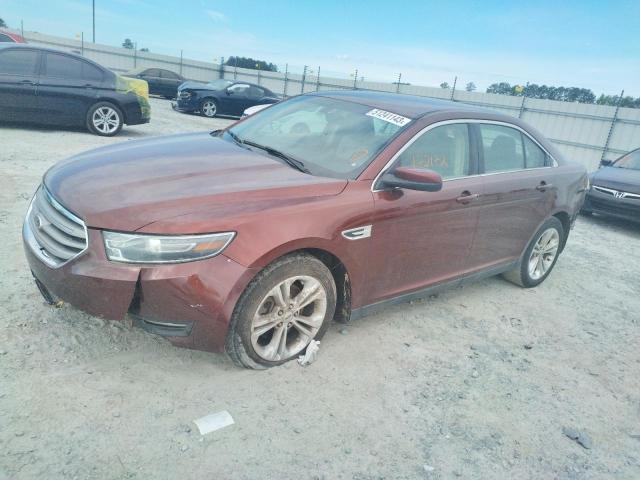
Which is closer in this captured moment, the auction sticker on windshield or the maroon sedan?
the maroon sedan

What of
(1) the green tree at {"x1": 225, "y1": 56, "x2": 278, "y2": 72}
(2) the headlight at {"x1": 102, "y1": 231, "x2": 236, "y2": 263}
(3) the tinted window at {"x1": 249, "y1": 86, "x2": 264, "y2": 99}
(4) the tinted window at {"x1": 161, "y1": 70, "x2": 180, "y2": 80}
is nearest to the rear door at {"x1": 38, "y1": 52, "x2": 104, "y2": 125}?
(2) the headlight at {"x1": 102, "y1": 231, "x2": 236, "y2": 263}

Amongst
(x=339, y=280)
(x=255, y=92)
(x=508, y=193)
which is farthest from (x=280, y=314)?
(x=255, y=92)

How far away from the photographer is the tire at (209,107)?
16.4 meters

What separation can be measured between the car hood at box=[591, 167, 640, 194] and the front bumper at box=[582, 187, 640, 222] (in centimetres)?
16

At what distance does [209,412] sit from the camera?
2494 mm

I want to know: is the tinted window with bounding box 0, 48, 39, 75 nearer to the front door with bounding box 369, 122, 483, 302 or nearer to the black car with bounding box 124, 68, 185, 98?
the front door with bounding box 369, 122, 483, 302

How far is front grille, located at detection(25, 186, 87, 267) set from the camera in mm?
2479

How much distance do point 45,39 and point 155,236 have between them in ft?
102

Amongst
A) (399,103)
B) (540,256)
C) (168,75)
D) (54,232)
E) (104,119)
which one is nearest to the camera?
(54,232)

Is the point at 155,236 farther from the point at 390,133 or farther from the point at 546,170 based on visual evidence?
the point at 546,170

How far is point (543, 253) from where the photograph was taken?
15.9 ft

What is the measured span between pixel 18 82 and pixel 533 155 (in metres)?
8.24

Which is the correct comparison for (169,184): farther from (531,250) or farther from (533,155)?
(531,250)

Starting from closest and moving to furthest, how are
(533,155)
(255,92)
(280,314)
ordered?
(280,314) < (533,155) < (255,92)
